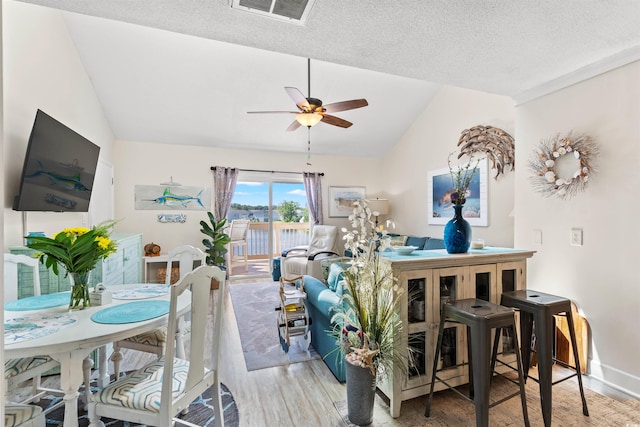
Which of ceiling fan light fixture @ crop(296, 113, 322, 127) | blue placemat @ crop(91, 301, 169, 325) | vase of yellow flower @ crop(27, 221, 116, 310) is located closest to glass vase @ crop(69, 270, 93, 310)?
vase of yellow flower @ crop(27, 221, 116, 310)

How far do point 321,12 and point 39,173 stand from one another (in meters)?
2.45

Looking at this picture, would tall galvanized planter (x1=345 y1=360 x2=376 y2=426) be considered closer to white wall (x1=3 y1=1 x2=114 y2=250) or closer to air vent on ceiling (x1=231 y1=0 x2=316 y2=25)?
air vent on ceiling (x1=231 y1=0 x2=316 y2=25)

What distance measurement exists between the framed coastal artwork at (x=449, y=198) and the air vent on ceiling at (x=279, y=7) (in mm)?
2748

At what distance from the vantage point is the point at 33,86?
254 centimetres

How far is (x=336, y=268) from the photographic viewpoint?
260cm

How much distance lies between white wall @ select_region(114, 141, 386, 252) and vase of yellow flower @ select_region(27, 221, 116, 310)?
11.6 feet

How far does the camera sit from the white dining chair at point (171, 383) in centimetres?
137

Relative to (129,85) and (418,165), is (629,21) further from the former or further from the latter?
(129,85)

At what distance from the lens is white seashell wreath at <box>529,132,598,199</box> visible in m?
2.33

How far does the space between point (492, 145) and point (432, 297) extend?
287 centimetres

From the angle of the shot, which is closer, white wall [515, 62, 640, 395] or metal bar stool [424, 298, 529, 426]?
metal bar stool [424, 298, 529, 426]

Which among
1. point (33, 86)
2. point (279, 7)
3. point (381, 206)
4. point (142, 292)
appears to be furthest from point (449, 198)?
point (33, 86)

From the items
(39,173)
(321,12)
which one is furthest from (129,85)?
(321,12)

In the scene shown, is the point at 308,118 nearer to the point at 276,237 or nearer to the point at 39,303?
the point at 39,303
